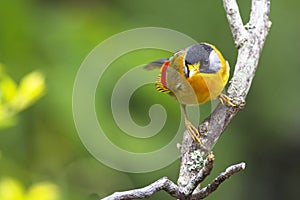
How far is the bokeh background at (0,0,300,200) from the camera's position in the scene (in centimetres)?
262

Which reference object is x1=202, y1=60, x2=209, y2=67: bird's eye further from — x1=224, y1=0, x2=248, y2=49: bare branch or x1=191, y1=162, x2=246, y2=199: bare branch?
x1=191, y1=162, x2=246, y2=199: bare branch

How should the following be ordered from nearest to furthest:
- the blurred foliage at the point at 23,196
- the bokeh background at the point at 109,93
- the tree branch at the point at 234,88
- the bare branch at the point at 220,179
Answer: the bare branch at the point at 220,179 < the tree branch at the point at 234,88 < the blurred foliage at the point at 23,196 < the bokeh background at the point at 109,93

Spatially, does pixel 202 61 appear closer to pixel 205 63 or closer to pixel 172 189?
pixel 205 63

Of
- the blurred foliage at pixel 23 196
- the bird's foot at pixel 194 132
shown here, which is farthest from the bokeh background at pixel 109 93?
the bird's foot at pixel 194 132

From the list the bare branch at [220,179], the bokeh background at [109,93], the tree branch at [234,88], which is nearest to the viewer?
the bare branch at [220,179]

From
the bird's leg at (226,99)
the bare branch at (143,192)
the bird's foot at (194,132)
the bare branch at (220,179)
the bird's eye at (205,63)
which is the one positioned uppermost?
the bird's eye at (205,63)

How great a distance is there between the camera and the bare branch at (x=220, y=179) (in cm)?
100

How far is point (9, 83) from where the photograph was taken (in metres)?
1.67

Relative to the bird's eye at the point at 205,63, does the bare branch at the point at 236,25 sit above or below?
above

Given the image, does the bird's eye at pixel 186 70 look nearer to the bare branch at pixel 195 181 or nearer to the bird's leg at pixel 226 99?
the bird's leg at pixel 226 99

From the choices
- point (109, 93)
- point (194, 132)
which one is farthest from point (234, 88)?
point (109, 93)

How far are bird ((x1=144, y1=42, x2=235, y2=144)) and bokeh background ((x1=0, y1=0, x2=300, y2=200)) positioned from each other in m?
1.27

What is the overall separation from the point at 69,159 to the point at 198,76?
5.17 ft

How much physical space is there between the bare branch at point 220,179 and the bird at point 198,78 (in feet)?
0.49
